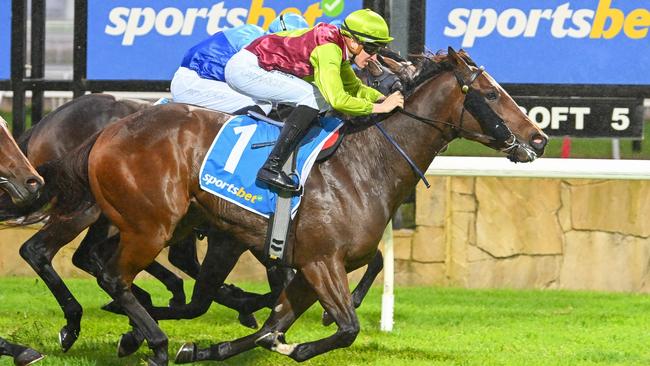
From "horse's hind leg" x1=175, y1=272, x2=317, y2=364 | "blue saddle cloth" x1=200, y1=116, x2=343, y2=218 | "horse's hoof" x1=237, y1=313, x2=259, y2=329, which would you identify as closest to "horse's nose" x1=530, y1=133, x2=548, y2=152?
"blue saddle cloth" x1=200, y1=116, x2=343, y2=218

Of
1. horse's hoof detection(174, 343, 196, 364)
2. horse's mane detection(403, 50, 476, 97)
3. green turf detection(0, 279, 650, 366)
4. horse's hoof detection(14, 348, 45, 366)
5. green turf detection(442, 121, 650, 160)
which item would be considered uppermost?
horse's mane detection(403, 50, 476, 97)

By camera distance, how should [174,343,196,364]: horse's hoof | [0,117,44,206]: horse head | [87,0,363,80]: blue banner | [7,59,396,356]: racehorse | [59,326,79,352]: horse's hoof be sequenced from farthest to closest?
[87,0,363,80]: blue banner < [7,59,396,356]: racehorse < [59,326,79,352]: horse's hoof < [174,343,196,364]: horse's hoof < [0,117,44,206]: horse head

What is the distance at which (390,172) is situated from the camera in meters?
6.52

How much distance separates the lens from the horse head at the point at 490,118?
649 centimetres

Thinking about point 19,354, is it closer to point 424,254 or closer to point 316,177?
point 316,177

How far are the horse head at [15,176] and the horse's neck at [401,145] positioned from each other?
1486mm

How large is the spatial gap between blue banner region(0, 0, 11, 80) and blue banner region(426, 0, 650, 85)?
11.5ft

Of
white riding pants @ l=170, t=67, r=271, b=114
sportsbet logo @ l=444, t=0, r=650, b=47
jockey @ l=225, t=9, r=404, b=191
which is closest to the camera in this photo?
jockey @ l=225, t=9, r=404, b=191

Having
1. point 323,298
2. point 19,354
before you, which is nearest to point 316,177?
point 323,298

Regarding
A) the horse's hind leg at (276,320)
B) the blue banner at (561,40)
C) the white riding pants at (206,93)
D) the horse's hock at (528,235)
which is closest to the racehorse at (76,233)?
the white riding pants at (206,93)

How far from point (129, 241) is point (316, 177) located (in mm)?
975

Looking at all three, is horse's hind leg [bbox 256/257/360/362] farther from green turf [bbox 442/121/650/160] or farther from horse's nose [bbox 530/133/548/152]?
green turf [bbox 442/121/650/160]

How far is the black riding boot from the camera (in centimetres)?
628

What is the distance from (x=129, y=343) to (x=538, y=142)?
2.32 metres
